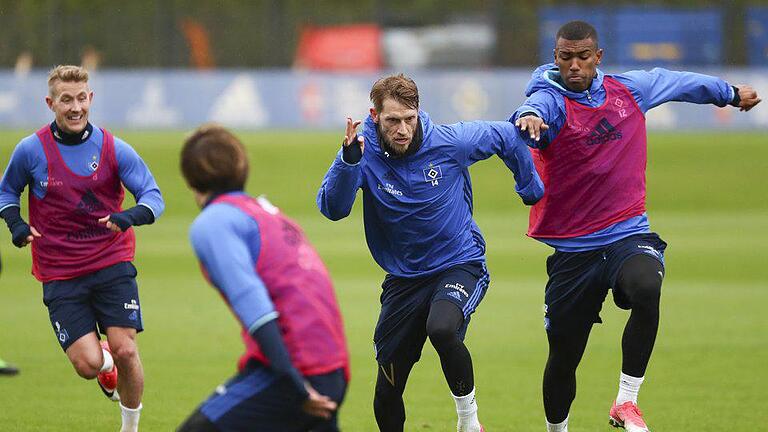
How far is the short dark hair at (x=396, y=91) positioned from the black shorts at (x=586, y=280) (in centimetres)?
160

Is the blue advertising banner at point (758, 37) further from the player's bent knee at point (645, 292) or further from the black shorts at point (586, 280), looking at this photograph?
the player's bent knee at point (645, 292)

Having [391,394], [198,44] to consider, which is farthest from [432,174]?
[198,44]

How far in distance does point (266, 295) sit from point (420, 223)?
8.80 feet

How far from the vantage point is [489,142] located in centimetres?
822

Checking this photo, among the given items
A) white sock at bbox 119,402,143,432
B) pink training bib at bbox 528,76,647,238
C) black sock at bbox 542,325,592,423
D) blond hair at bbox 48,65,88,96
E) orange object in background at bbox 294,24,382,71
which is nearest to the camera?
pink training bib at bbox 528,76,647,238

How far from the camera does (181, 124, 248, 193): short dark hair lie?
223 inches

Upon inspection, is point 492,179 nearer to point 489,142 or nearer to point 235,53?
point 235,53

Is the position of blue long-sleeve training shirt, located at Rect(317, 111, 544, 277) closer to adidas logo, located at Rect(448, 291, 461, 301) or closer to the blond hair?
adidas logo, located at Rect(448, 291, 461, 301)

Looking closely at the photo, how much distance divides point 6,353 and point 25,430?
4.13 m

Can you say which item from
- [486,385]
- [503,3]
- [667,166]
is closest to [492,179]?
[667,166]

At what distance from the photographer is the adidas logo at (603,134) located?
8359 mm

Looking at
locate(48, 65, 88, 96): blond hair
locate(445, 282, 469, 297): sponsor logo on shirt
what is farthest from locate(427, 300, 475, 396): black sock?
locate(48, 65, 88, 96): blond hair

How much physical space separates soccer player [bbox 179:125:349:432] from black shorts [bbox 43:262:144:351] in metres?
3.10

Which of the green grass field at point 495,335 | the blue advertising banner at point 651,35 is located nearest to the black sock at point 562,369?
the green grass field at point 495,335
